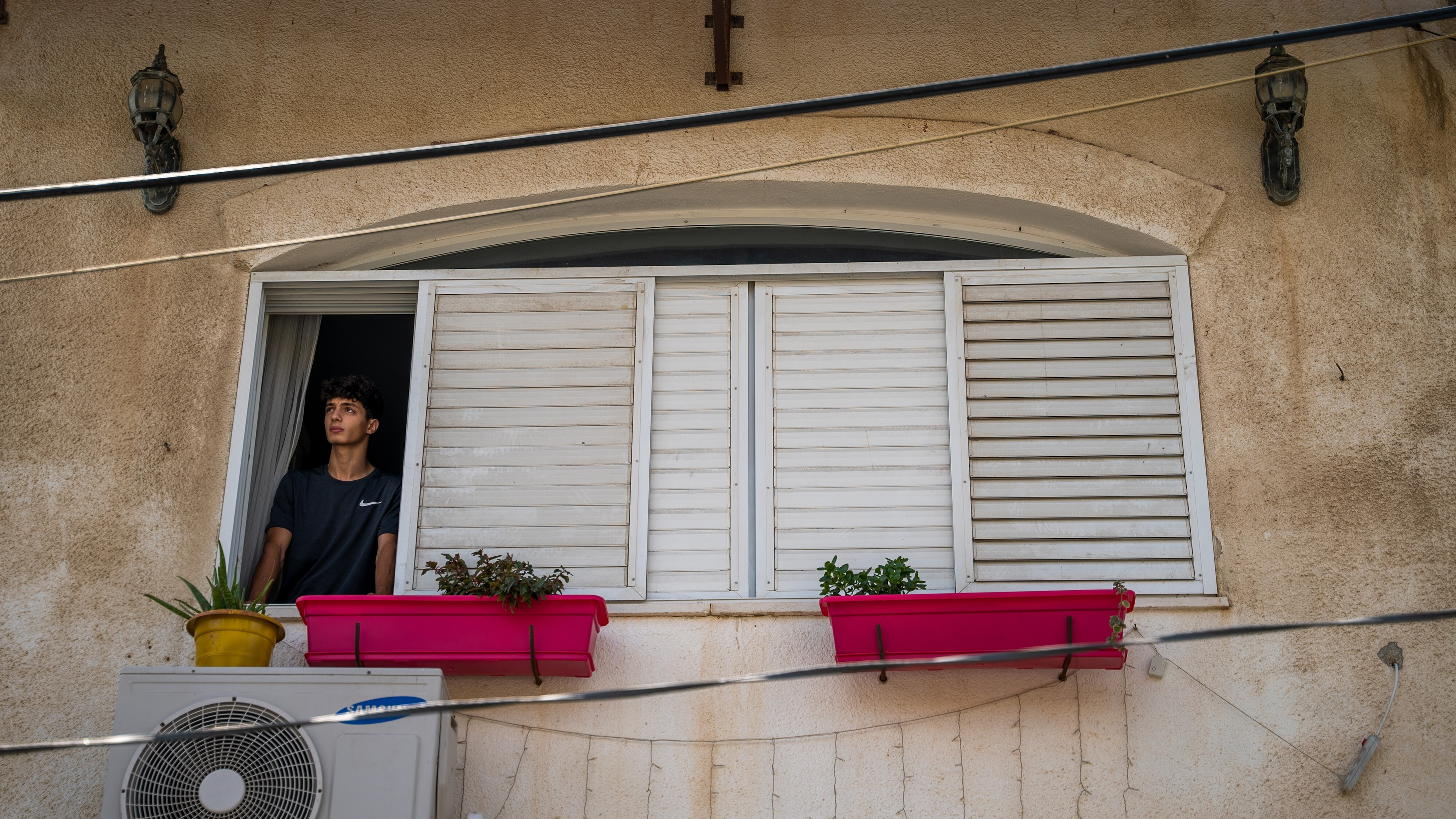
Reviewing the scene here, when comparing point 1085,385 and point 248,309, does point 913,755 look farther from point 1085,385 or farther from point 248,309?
point 248,309

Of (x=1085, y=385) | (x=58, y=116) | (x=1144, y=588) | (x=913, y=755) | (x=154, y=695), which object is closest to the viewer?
(x=154, y=695)

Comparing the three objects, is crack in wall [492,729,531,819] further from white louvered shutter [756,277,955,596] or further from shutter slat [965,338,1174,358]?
shutter slat [965,338,1174,358]

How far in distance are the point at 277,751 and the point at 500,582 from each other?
90 centimetres

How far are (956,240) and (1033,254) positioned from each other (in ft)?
1.11

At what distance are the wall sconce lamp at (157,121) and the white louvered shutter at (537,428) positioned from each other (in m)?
1.18

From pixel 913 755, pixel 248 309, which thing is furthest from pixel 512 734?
pixel 248 309

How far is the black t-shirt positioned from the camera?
5.64m

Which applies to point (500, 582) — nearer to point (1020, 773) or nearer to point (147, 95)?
point (1020, 773)

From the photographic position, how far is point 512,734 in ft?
16.5

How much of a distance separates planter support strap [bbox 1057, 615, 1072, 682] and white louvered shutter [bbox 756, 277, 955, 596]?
1.94 ft

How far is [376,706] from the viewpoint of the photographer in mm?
4621

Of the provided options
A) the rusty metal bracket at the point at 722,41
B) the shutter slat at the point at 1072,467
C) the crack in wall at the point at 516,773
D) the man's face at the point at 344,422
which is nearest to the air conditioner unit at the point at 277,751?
the crack in wall at the point at 516,773

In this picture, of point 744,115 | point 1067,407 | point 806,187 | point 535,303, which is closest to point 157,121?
point 535,303

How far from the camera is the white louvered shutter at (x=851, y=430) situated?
5492 millimetres
